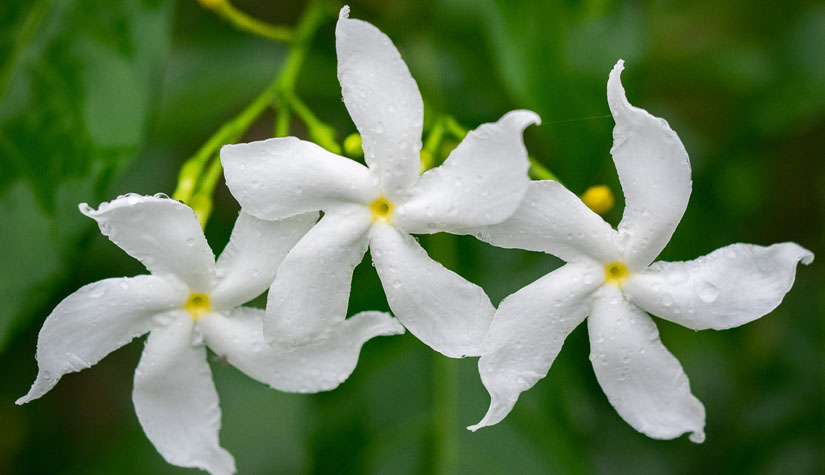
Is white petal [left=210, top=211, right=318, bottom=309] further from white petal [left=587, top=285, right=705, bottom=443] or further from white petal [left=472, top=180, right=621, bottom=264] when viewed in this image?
white petal [left=587, top=285, right=705, bottom=443]

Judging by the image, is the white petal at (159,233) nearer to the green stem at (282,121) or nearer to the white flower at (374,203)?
the white flower at (374,203)

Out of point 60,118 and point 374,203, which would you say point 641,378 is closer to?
point 374,203

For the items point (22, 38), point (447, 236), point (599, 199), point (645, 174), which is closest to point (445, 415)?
point (447, 236)

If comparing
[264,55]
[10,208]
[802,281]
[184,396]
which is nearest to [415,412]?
[184,396]

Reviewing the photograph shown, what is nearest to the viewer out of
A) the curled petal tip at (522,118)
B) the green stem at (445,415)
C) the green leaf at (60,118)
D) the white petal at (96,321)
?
the curled petal tip at (522,118)

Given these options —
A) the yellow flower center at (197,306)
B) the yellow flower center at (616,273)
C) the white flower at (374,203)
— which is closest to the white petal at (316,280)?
the white flower at (374,203)
